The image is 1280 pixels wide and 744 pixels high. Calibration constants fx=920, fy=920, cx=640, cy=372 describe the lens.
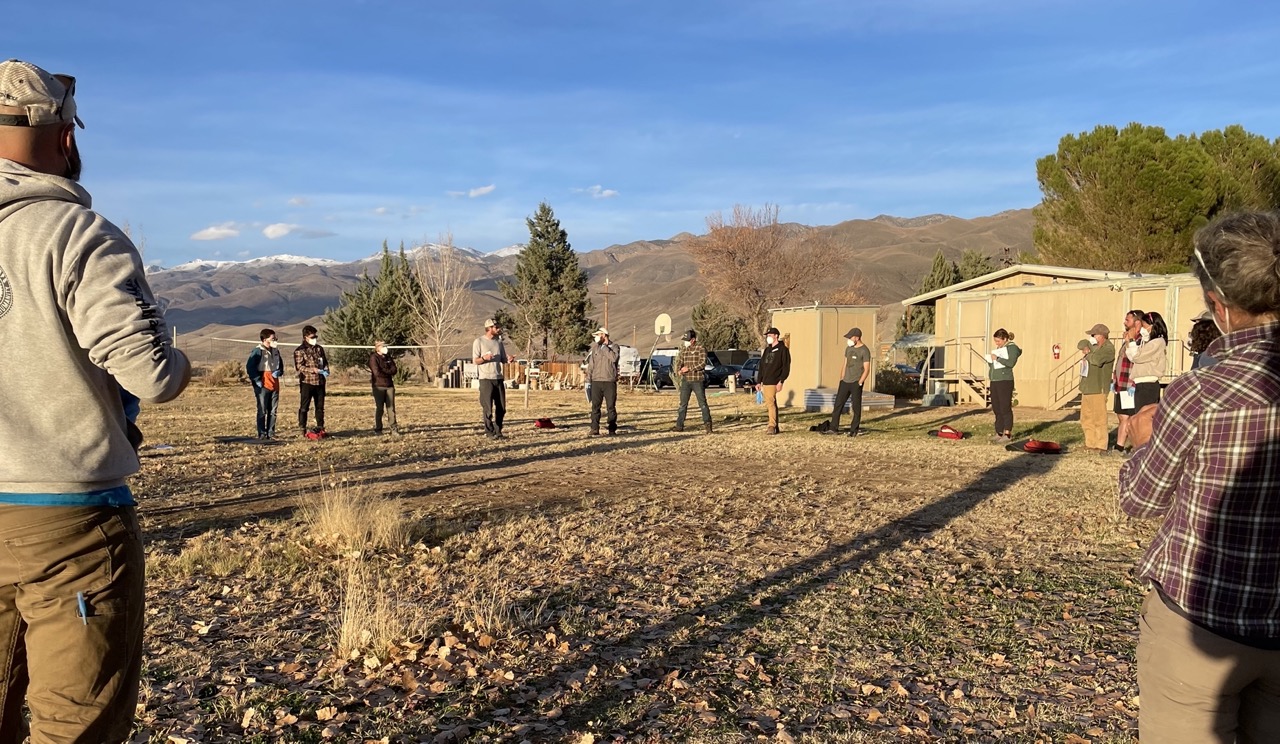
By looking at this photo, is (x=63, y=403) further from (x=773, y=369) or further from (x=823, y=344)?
(x=823, y=344)

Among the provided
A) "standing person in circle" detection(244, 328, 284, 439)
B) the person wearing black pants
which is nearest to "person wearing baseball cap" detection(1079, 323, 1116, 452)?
the person wearing black pants

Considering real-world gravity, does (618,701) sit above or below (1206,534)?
below

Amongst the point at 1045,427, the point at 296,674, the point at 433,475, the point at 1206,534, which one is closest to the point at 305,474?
the point at 433,475

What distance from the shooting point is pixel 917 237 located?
551 feet

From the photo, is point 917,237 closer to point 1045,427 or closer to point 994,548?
point 1045,427

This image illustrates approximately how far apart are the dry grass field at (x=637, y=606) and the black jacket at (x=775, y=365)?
16.8 ft

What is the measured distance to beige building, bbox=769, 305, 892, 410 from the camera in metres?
22.9

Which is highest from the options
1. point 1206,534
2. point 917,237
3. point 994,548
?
point 917,237

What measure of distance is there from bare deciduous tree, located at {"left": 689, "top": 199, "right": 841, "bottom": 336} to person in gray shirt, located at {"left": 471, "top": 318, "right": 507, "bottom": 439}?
1637 inches

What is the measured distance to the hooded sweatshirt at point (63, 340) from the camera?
6.46 feet

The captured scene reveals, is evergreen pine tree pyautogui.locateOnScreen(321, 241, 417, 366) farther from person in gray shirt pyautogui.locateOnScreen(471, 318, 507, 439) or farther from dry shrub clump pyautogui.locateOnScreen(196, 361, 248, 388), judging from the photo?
person in gray shirt pyautogui.locateOnScreen(471, 318, 507, 439)

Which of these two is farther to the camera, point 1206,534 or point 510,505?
point 510,505

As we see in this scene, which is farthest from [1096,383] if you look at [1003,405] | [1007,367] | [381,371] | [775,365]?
[381,371]

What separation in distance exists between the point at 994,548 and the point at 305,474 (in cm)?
767
